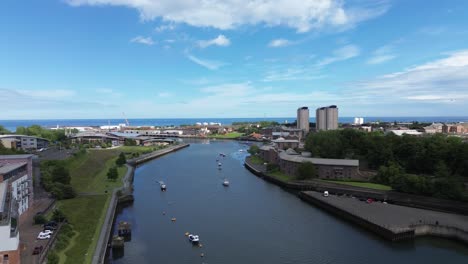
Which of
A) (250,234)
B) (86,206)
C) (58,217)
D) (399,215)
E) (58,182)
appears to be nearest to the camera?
(58,217)

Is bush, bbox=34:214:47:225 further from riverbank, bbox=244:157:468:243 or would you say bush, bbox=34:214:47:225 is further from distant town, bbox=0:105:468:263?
riverbank, bbox=244:157:468:243

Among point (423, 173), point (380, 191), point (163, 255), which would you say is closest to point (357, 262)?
point (163, 255)

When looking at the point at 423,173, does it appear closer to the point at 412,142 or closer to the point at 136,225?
the point at 412,142

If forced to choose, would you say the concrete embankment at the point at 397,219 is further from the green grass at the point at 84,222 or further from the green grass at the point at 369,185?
the green grass at the point at 84,222

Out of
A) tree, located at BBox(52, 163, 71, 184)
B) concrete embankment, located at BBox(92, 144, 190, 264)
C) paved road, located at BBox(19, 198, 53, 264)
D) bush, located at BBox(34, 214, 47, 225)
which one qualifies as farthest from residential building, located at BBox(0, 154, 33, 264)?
tree, located at BBox(52, 163, 71, 184)

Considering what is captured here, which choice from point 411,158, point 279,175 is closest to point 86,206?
point 279,175

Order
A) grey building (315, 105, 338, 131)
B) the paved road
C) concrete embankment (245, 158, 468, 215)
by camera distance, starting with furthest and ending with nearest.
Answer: grey building (315, 105, 338, 131)
concrete embankment (245, 158, 468, 215)
the paved road

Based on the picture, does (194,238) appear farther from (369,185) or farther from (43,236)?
(369,185)
